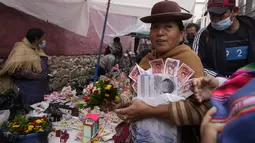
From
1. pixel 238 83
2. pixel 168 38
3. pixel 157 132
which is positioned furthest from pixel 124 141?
pixel 238 83

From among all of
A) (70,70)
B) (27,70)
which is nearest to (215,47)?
(27,70)

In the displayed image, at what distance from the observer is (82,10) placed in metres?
4.82

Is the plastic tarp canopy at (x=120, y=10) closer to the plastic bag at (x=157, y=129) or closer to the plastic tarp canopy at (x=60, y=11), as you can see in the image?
the plastic tarp canopy at (x=60, y=11)

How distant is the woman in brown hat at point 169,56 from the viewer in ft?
3.57

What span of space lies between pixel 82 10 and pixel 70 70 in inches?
86.4

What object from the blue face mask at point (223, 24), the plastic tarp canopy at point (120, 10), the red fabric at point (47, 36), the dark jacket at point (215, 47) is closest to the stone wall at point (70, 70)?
the red fabric at point (47, 36)

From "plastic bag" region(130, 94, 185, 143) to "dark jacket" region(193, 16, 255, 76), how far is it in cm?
99

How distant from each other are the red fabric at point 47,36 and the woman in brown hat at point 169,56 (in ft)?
11.7

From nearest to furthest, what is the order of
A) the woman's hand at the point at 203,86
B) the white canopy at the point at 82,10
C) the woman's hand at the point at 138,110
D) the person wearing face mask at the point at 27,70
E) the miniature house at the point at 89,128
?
Result: the woman's hand at the point at 203,86 → the woman's hand at the point at 138,110 → the miniature house at the point at 89,128 → the person wearing face mask at the point at 27,70 → the white canopy at the point at 82,10

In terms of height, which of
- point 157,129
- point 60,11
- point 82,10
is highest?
point 82,10

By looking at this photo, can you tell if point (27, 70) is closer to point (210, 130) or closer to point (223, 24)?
point (223, 24)

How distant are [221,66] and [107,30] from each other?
14.5 feet

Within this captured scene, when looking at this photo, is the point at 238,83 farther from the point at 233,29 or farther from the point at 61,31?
the point at 61,31

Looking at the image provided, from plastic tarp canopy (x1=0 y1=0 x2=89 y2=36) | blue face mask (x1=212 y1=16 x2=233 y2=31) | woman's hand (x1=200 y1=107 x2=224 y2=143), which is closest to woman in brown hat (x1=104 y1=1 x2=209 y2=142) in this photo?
woman's hand (x1=200 y1=107 x2=224 y2=143)
